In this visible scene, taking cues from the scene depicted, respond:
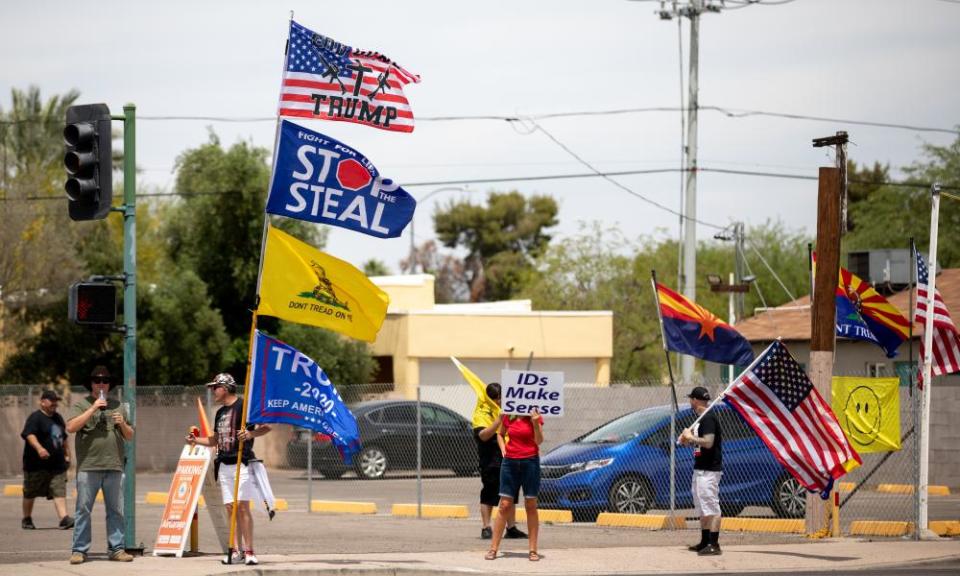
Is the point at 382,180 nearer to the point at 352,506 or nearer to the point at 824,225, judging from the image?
the point at 824,225

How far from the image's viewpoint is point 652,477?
1891 cm

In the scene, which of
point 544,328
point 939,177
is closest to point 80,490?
point 544,328

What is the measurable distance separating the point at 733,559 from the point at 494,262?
2656 inches

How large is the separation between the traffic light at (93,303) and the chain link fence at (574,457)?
6.05 metres

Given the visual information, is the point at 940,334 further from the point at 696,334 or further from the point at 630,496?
the point at 630,496

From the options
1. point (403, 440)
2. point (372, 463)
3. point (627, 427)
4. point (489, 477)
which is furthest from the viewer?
point (403, 440)

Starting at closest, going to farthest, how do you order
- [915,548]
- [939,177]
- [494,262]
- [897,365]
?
[915,548] < [897,365] < [939,177] < [494,262]

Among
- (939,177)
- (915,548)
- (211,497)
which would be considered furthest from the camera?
(939,177)

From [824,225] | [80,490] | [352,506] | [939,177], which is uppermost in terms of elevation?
[939,177]

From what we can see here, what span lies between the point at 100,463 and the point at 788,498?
32.8ft

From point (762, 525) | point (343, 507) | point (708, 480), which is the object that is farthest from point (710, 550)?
point (343, 507)

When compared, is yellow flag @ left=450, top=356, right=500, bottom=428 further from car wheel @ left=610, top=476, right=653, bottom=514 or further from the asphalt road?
car wheel @ left=610, top=476, right=653, bottom=514

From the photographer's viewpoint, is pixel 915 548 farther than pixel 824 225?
No

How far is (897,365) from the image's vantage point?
28.8 m
